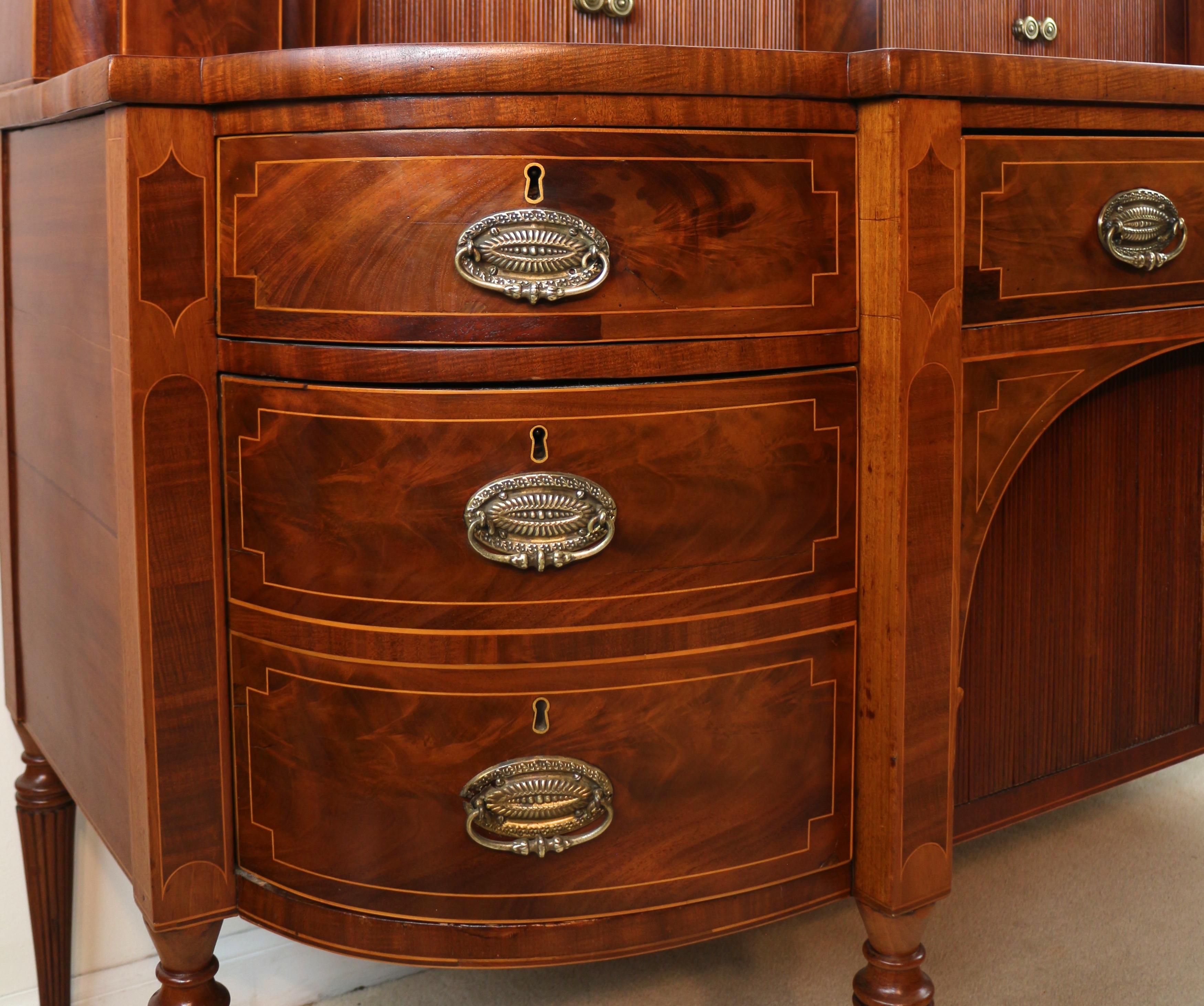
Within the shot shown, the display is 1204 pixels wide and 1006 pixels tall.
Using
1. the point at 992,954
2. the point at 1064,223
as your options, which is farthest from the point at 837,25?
the point at 992,954

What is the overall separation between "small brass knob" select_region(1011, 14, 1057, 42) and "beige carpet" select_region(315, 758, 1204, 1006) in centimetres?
104

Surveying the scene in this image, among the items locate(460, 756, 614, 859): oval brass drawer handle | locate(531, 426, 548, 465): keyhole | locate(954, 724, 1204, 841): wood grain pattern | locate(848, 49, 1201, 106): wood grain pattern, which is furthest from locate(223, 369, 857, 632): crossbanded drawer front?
locate(954, 724, 1204, 841): wood grain pattern

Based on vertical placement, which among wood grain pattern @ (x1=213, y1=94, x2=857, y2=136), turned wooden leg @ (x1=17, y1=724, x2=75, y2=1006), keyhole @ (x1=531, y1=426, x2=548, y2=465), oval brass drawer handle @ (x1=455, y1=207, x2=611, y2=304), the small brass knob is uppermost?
the small brass knob

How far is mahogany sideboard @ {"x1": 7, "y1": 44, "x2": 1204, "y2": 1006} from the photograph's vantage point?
86 cm

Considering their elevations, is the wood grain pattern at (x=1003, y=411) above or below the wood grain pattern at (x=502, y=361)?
below

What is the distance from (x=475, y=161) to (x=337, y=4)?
0.36 metres

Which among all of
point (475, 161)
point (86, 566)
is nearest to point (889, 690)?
point (475, 161)

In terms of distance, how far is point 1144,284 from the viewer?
1.09 meters

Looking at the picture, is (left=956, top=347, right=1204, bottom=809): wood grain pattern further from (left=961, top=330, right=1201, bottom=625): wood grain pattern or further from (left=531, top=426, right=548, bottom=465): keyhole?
(left=531, top=426, right=548, bottom=465): keyhole

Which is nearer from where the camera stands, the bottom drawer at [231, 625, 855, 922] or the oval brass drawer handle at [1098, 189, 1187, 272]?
the bottom drawer at [231, 625, 855, 922]

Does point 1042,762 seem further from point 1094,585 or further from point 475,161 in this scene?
point 475,161

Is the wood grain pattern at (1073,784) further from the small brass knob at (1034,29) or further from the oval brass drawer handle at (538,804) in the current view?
the small brass knob at (1034,29)

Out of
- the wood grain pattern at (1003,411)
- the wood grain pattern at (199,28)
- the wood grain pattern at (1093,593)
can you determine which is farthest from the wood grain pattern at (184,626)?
the wood grain pattern at (1093,593)

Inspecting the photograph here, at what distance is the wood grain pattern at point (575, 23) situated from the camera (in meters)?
1.11
